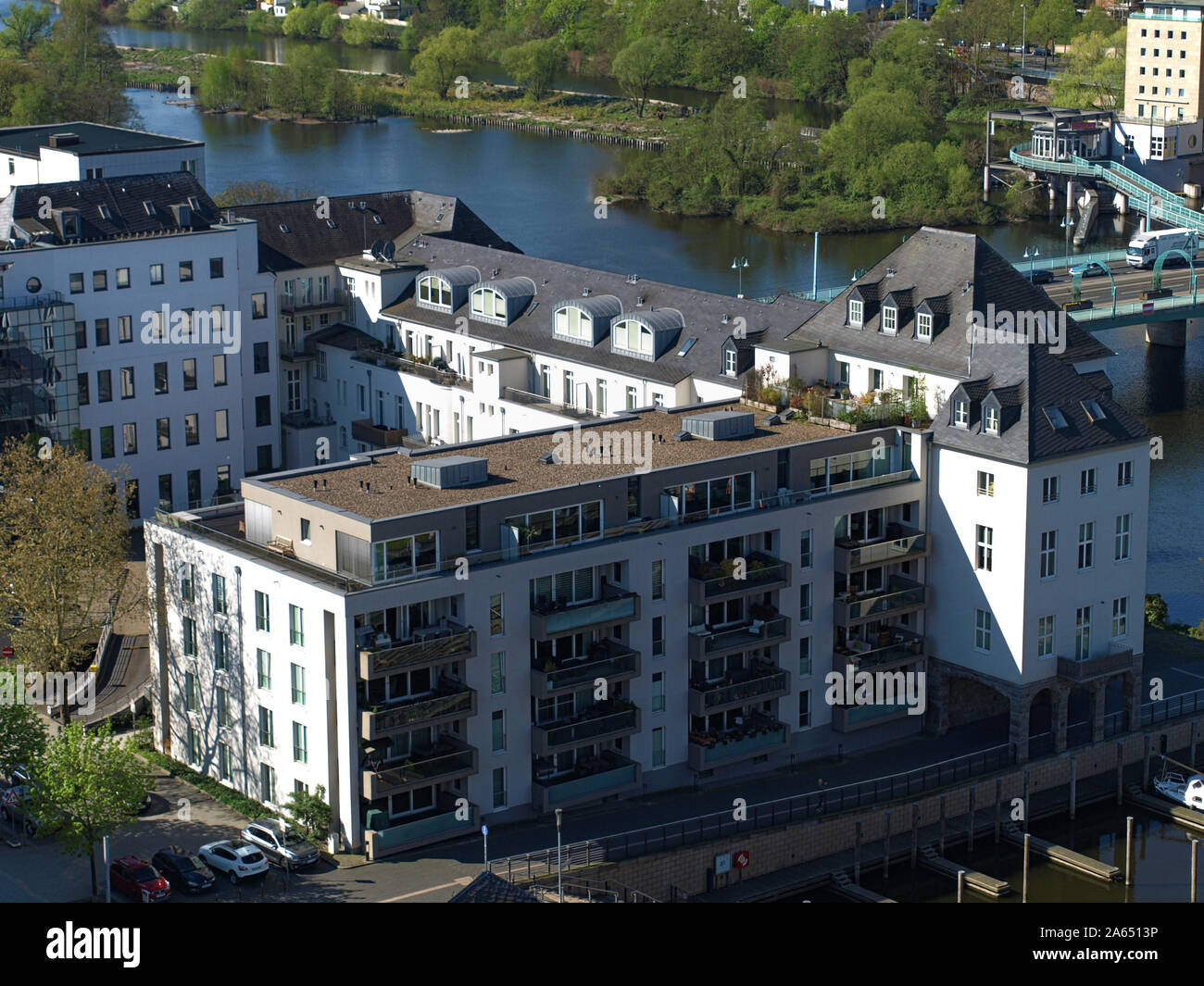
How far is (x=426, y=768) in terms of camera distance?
59.2 meters

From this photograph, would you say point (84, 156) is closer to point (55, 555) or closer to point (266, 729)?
point (55, 555)

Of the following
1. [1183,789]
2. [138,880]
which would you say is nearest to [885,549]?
[1183,789]

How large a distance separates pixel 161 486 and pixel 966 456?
35.0 meters

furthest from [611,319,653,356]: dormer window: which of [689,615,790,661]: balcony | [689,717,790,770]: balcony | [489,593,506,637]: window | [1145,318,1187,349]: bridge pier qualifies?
[1145,318,1187,349]: bridge pier

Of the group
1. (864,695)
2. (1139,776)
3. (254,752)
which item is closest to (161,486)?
(254,752)

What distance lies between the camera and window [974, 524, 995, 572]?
221 feet

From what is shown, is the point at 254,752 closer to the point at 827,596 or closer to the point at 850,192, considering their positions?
the point at 827,596

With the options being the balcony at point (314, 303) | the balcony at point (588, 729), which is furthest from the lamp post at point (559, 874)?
the balcony at point (314, 303)

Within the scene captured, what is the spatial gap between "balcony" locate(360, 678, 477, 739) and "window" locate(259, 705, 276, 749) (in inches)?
153

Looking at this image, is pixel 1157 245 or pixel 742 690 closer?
pixel 742 690

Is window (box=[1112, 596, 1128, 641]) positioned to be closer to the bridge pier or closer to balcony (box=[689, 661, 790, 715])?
balcony (box=[689, 661, 790, 715])

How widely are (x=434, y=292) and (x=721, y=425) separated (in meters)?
24.1
